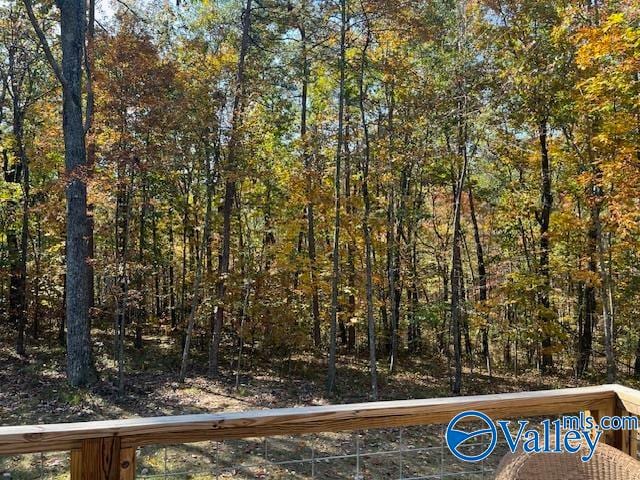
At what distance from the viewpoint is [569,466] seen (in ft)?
4.80

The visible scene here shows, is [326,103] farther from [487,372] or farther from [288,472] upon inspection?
[288,472]

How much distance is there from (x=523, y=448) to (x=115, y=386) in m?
6.80

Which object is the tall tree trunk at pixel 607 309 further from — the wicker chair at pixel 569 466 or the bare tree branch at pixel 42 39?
the bare tree branch at pixel 42 39

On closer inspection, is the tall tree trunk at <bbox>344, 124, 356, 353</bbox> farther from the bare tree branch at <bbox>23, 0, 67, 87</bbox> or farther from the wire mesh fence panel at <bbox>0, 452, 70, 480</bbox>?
the wire mesh fence panel at <bbox>0, 452, 70, 480</bbox>

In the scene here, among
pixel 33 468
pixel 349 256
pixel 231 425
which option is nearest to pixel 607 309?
pixel 349 256

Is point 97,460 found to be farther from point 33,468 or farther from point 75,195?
point 75,195

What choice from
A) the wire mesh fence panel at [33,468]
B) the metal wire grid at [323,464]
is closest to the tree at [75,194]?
the wire mesh fence panel at [33,468]

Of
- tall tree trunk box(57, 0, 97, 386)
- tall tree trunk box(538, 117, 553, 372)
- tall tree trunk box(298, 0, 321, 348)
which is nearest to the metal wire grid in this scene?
tall tree trunk box(57, 0, 97, 386)

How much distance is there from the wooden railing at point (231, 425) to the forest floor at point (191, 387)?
3.44 metres

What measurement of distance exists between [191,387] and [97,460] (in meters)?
6.71

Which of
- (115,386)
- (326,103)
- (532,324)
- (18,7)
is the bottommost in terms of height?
(115,386)

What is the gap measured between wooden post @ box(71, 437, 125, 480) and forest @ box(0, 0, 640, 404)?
214 inches

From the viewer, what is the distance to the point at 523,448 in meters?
1.49

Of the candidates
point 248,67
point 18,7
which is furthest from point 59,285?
point 248,67
